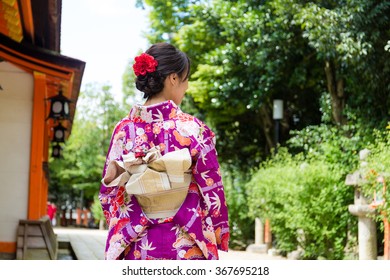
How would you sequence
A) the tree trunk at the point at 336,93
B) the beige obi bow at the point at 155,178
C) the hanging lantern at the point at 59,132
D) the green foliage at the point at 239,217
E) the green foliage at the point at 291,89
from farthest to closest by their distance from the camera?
the green foliage at the point at 239,217 < the tree trunk at the point at 336,93 < the hanging lantern at the point at 59,132 < the green foliage at the point at 291,89 < the beige obi bow at the point at 155,178

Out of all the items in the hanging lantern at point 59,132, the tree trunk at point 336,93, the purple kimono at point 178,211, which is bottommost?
the purple kimono at point 178,211

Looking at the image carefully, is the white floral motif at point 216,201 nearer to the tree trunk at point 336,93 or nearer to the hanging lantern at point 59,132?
the hanging lantern at point 59,132

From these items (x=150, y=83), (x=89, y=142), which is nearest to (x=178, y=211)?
(x=150, y=83)

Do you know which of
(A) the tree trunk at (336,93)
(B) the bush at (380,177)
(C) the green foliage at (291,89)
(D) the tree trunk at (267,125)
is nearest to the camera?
(B) the bush at (380,177)

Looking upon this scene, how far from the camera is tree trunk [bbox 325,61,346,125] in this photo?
1109 centimetres

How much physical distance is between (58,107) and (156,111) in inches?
228

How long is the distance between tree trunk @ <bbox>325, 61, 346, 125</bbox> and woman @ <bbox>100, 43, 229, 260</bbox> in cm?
891

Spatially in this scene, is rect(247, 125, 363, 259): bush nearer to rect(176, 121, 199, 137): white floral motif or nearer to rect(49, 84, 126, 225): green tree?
rect(176, 121, 199, 137): white floral motif

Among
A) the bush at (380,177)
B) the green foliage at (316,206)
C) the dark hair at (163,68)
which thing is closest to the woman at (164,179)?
the dark hair at (163,68)

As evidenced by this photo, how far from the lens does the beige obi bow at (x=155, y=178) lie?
2352mm

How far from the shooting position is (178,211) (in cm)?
238

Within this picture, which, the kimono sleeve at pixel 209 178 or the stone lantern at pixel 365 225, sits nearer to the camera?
the kimono sleeve at pixel 209 178

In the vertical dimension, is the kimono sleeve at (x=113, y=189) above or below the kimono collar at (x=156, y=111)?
below
